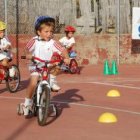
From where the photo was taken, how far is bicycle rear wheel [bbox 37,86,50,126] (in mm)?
8461

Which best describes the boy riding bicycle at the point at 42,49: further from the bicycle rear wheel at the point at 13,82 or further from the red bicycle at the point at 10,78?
the bicycle rear wheel at the point at 13,82

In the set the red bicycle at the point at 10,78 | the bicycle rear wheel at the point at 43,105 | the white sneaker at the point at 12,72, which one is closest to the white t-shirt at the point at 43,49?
the bicycle rear wheel at the point at 43,105

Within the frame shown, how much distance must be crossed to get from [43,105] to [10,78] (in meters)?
4.26

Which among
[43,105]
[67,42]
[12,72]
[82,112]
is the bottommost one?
[82,112]

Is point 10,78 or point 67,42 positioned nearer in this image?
point 10,78

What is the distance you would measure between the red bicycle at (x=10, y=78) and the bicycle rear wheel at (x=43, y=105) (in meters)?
3.98

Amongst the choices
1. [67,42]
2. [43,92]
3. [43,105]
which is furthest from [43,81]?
[67,42]

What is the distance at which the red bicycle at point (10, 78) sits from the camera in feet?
40.9

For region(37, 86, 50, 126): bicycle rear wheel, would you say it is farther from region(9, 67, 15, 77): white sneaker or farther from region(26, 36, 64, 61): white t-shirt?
region(9, 67, 15, 77): white sneaker

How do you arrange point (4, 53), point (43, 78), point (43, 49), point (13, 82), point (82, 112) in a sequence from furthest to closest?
point (13, 82)
point (4, 53)
point (82, 112)
point (43, 49)
point (43, 78)

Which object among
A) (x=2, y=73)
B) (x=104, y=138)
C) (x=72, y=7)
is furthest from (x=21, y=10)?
(x=104, y=138)

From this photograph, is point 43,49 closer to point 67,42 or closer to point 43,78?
point 43,78

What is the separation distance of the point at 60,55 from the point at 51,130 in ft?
5.02

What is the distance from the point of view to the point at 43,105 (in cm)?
852
